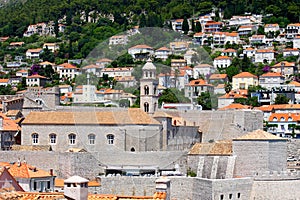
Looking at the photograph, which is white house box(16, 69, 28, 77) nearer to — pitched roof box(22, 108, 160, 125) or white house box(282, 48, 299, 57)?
white house box(282, 48, 299, 57)

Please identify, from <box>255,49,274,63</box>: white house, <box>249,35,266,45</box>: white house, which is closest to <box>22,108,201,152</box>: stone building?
<box>255,49,274,63</box>: white house

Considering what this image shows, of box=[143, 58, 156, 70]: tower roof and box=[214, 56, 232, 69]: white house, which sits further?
box=[214, 56, 232, 69]: white house

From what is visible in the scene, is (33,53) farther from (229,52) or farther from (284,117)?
(284,117)

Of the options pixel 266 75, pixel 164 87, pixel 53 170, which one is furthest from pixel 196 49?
pixel 266 75

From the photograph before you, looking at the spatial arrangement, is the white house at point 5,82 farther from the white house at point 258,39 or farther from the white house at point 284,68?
the white house at point 258,39

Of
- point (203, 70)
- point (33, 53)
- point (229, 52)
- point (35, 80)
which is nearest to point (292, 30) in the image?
point (229, 52)

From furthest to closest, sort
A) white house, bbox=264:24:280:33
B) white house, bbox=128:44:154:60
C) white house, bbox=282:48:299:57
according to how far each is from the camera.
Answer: white house, bbox=264:24:280:33 < white house, bbox=282:48:299:57 < white house, bbox=128:44:154:60

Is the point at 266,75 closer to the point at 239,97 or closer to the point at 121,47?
the point at 239,97
